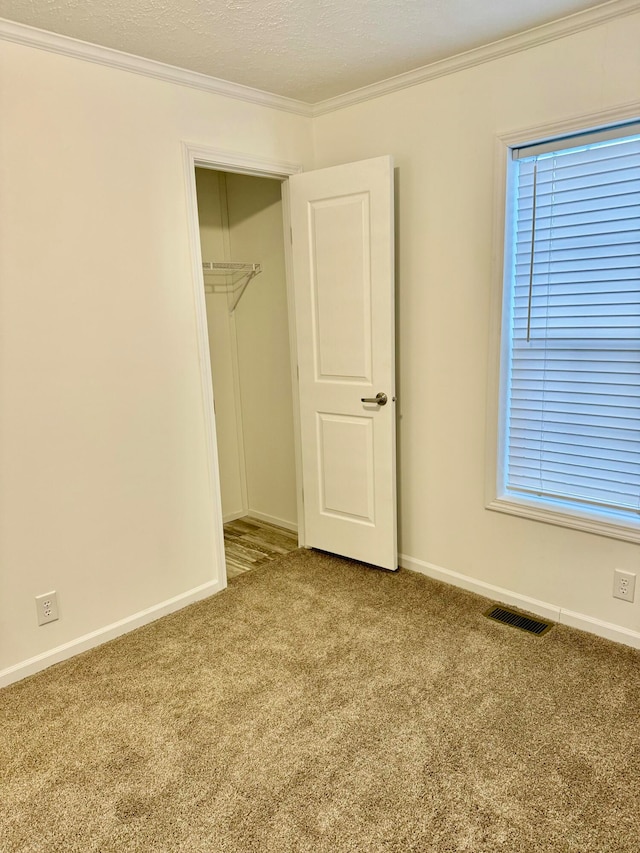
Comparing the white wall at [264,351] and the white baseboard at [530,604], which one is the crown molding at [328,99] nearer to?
the white wall at [264,351]

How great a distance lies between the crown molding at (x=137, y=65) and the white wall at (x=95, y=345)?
1.3 inches

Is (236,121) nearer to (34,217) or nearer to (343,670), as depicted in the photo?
(34,217)

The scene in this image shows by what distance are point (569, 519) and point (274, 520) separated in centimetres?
211

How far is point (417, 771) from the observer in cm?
Result: 179

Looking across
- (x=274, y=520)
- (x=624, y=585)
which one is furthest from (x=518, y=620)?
(x=274, y=520)

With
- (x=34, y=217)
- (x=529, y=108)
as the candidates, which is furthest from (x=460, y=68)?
(x=34, y=217)

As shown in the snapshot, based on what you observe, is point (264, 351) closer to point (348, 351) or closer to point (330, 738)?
point (348, 351)

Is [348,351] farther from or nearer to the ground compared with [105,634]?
farther from the ground

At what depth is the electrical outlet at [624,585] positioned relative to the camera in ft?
7.72

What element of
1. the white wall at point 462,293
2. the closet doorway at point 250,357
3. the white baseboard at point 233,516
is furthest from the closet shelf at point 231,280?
the white baseboard at point 233,516

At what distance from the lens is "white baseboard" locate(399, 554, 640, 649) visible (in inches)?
95.5

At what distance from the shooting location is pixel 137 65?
2.39m

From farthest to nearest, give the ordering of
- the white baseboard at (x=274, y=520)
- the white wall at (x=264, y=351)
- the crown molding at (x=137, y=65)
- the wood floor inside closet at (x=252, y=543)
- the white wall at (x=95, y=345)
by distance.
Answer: the white baseboard at (x=274, y=520)
the white wall at (x=264, y=351)
the wood floor inside closet at (x=252, y=543)
the white wall at (x=95, y=345)
the crown molding at (x=137, y=65)

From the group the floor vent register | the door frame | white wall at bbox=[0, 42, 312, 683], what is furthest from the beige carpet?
the door frame
